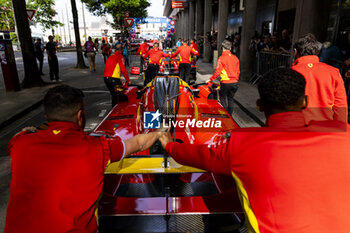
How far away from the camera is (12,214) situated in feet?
4.64

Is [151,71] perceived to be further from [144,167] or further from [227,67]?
[144,167]

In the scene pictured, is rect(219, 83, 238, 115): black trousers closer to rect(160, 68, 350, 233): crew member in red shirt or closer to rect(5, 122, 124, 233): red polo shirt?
rect(160, 68, 350, 233): crew member in red shirt

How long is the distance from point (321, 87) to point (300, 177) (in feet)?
7.08

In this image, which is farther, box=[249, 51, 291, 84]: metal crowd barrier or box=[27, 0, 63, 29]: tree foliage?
box=[27, 0, 63, 29]: tree foliage

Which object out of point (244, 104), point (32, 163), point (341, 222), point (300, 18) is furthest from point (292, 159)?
point (300, 18)

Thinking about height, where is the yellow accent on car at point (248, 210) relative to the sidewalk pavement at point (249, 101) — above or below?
above

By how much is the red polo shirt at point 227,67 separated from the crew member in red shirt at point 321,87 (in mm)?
2805

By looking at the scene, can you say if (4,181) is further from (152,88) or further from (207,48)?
(207,48)

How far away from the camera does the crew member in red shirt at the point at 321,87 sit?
9.65 feet

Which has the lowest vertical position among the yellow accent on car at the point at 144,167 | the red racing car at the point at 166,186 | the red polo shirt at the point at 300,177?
the red racing car at the point at 166,186

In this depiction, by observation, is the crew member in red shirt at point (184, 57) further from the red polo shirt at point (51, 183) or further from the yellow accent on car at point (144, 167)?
the red polo shirt at point (51, 183)

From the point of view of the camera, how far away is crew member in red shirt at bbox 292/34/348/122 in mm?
2941
